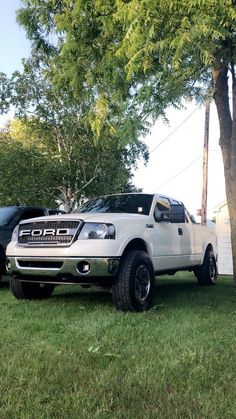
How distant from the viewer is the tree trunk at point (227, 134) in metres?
9.88

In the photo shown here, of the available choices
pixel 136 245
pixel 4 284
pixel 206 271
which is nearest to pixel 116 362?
pixel 136 245

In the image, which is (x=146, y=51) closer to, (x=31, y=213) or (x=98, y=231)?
(x=98, y=231)

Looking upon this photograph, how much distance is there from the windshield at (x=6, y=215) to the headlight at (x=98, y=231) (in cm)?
362

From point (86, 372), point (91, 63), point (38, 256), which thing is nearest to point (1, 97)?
point (91, 63)

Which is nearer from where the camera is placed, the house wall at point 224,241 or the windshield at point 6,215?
the windshield at point 6,215

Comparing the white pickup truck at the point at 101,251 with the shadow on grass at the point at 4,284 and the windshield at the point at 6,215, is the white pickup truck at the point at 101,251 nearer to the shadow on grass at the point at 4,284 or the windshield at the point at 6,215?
the shadow on grass at the point at 4,284

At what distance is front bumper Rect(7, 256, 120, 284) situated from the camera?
6.21 m

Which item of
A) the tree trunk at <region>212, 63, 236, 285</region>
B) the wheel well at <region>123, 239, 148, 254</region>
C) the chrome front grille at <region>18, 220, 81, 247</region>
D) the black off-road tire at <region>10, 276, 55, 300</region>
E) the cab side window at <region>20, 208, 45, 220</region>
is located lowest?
the black off-road tire at <region>10, 276, 55, 300</region>

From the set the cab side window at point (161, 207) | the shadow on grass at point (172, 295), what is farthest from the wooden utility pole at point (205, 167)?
the cab side window at point (161, 207)

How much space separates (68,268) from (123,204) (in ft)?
7.04

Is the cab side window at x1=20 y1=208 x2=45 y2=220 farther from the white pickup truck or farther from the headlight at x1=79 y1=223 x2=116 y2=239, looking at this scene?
the headlight at x1=79 y1=223 x2=116 y2=239

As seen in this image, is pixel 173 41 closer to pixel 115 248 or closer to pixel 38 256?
pixel 115 248

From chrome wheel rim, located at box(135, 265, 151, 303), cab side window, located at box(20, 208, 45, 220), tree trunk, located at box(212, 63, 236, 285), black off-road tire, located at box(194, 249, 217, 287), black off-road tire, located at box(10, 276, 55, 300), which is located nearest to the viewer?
chrome wheel rim, located at box(135, 265, 151, 303)

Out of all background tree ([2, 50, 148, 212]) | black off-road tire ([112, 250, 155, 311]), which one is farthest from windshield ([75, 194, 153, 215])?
background tree ([2, 50, 148, 212])
